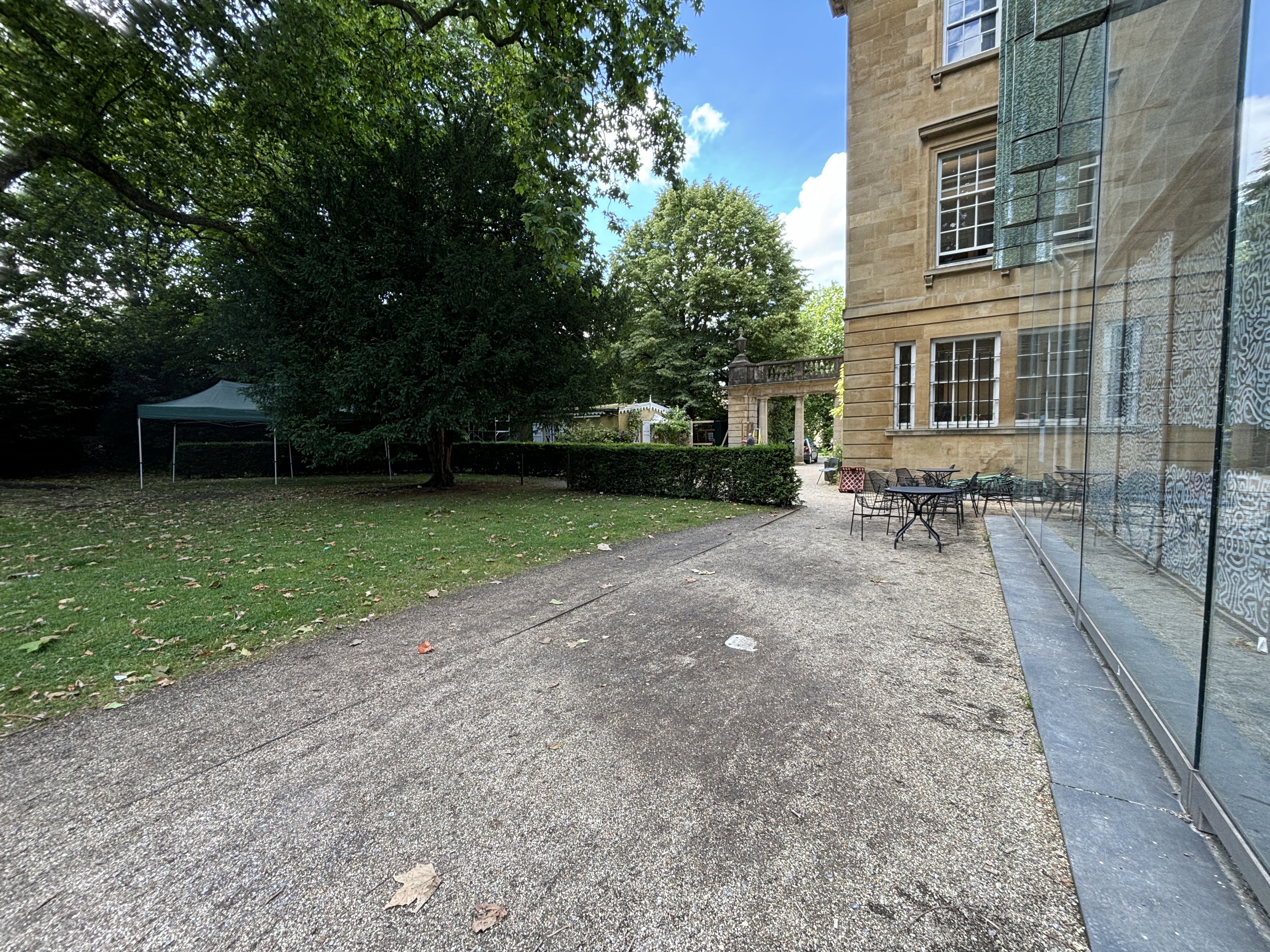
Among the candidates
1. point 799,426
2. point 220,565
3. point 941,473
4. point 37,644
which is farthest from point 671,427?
point 37,644

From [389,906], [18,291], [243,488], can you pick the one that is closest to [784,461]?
[389,906]

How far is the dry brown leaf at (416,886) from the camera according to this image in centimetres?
159

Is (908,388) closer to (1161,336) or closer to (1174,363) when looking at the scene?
(1161,336)

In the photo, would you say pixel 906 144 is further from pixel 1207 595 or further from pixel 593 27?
pixel 1207 595

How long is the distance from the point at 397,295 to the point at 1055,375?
1224 cm

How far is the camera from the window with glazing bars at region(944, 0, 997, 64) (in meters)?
10.6

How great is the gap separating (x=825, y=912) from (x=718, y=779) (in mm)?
659

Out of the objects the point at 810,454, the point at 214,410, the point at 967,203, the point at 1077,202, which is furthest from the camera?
the point at 810,454

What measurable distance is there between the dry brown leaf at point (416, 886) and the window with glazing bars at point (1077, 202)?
6.09 meters

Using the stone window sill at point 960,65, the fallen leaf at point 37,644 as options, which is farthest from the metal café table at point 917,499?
the stone window sill at point 960,65

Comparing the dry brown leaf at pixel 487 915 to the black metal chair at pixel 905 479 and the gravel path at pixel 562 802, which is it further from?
the black metal chair at pixel 905 479

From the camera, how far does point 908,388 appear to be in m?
12.1

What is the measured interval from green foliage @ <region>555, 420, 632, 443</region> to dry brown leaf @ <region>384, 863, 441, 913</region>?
19597mm

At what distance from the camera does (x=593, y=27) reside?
7535 mm
